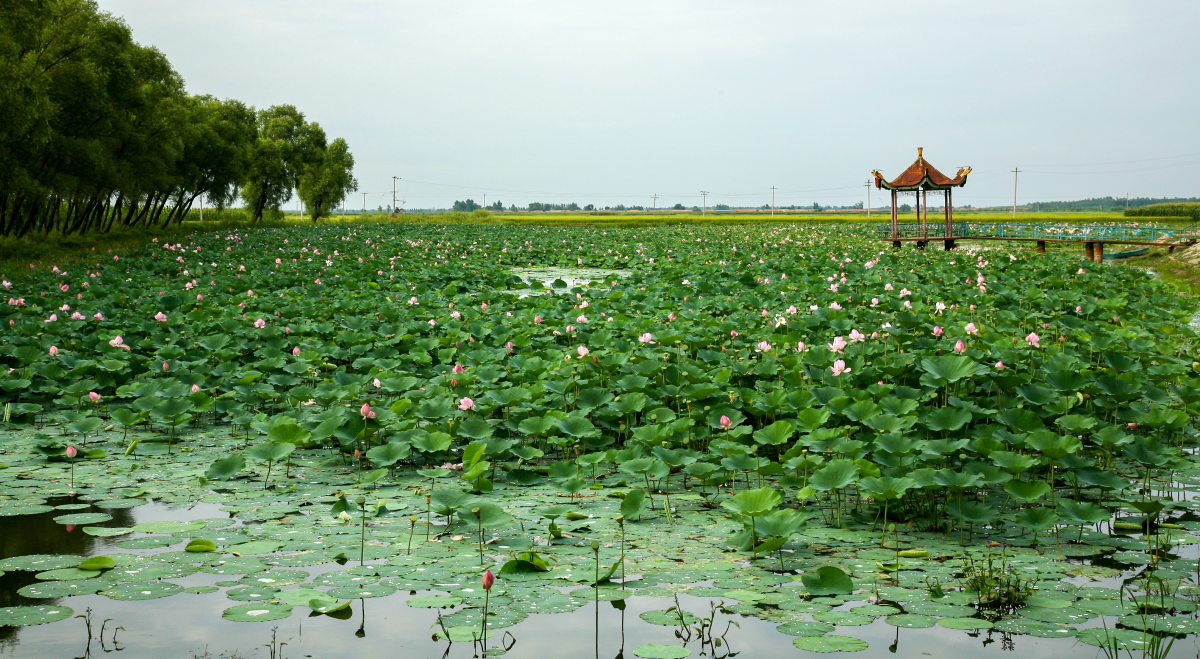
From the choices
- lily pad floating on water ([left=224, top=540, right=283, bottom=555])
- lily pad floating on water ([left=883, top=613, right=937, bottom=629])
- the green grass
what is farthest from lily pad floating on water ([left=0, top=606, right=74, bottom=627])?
the green grass

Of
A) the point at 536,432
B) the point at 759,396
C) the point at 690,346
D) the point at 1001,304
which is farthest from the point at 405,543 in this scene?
the point at 1001,304

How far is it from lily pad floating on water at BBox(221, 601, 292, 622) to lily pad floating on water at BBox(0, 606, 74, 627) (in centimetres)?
55

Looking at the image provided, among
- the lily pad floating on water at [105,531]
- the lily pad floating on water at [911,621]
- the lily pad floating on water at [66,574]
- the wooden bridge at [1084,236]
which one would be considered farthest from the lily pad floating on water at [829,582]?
the wooden bridge at [1084,236]

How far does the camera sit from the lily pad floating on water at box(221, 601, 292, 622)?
2807 mm

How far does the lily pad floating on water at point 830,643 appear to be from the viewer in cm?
261

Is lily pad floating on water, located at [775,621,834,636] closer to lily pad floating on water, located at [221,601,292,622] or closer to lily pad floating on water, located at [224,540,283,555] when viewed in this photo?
lily pad floating on water, located at [221,601,292,622]

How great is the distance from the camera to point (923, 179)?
22.0 meters

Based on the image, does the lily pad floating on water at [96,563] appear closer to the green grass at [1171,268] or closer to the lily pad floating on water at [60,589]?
the lily pad floating on water at [60,589]

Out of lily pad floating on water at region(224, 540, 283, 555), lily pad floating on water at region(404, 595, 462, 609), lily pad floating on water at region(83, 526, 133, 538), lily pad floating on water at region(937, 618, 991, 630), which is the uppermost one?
lily pad floating on water at region(83, 526, 133, 538)

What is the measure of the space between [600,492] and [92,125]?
22.6 meters

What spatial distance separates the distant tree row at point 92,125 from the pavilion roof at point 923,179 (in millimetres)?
20604

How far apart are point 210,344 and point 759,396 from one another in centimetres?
477

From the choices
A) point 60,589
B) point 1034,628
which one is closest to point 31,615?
point 60,589

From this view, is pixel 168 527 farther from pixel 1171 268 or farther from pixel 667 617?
pixel 1171 268
